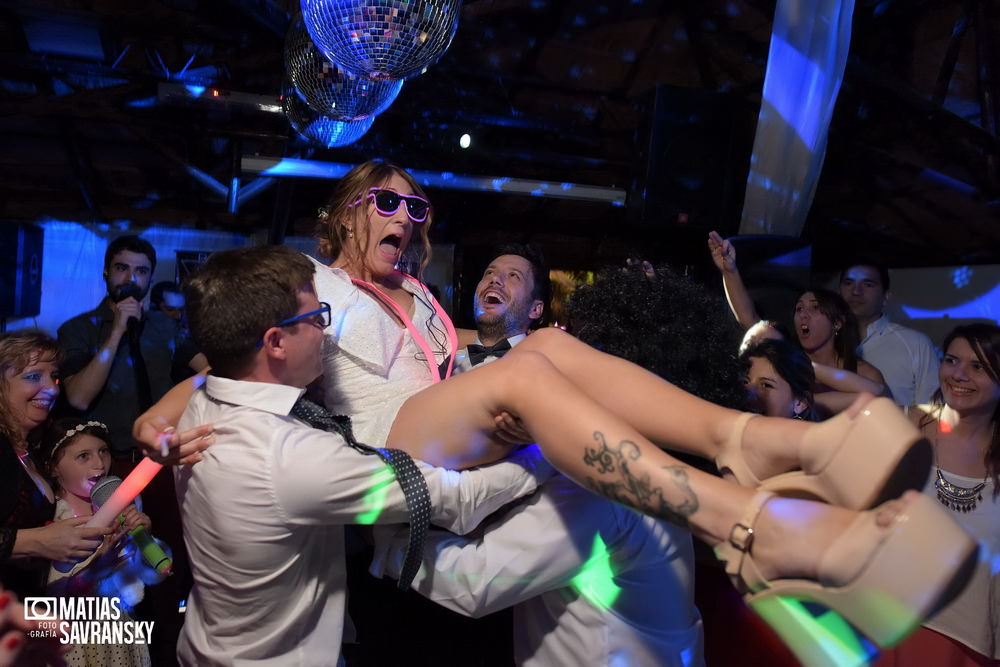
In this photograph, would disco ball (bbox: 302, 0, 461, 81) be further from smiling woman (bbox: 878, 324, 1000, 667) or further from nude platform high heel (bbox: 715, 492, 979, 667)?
smiling woman (bbox: 878, 324, 1000, 667)

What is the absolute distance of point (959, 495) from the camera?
237 cm

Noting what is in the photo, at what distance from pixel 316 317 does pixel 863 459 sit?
1.09 m

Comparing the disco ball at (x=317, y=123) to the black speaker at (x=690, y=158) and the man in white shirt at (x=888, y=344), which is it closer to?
the black speaker at (x=690, y=158)

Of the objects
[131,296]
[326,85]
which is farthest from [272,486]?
[131,296]

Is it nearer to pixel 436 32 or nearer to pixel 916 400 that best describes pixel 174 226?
pixel 436 32

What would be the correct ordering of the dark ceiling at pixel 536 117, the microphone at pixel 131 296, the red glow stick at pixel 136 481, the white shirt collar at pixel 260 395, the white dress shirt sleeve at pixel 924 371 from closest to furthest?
the white shirt collar at pixel 260 395 < the red glow stick at pixel 136 481 < the microphone at pixel 131 296 < the white dress shirt sleeve at pixel 924 371 < the dark ceiling at pixel 536 117

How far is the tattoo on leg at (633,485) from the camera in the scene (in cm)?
127

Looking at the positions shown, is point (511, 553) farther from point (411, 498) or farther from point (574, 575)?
point (411, 498)

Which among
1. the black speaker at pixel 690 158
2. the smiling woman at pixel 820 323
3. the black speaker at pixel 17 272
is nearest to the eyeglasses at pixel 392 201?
the smiling woman at pixel 820 323

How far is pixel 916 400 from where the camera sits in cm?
361

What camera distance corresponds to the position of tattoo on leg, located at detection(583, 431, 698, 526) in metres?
1.27

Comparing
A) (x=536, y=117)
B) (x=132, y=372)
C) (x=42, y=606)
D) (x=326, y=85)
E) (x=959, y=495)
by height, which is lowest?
(x=42, y=606)

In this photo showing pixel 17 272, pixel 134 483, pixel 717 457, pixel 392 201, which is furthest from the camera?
pixel 17 272

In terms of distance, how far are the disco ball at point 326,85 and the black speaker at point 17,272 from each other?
268 centimetres
